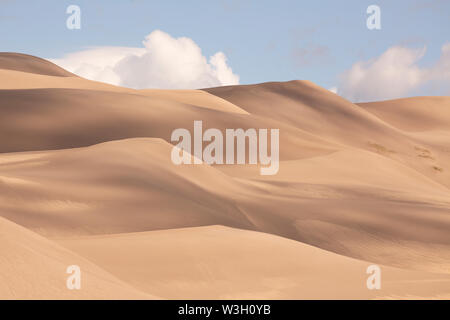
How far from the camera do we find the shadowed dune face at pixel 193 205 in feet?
29.3

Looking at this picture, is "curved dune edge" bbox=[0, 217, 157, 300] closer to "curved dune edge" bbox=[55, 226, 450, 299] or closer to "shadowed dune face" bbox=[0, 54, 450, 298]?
"shadowed dune face" bbox=[0, 54, 450, 298]

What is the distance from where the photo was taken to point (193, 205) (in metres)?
16.2

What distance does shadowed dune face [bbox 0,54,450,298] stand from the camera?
8.93 meters

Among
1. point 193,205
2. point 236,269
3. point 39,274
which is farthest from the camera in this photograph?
point 193,205

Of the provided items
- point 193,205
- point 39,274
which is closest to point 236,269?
point 39,274

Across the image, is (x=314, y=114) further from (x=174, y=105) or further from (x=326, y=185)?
(x=326, y=185)

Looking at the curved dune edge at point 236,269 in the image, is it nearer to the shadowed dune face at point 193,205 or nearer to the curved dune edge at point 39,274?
the shadowed dune face at point 193,205

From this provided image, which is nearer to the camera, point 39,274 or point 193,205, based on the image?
point 39,274

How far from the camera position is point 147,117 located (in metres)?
33.2

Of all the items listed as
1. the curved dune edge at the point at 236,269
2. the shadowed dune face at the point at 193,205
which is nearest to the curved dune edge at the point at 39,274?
the shadowed dune face at the point at 193,205

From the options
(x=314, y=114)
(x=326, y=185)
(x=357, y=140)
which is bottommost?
(x=326, y=185)

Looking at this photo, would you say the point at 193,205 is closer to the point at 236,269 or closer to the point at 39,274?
the point at 236,269
